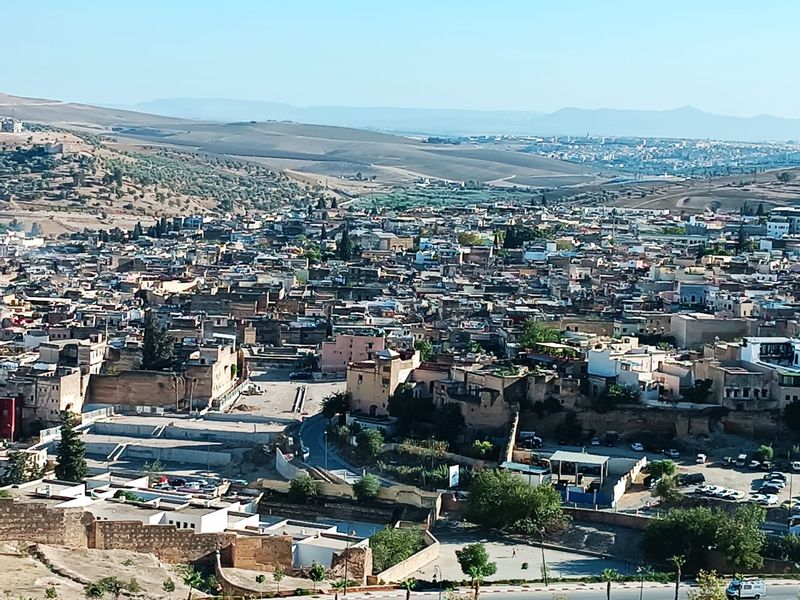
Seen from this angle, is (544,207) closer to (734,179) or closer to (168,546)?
(734,179)

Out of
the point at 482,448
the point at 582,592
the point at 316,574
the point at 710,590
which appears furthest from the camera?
the point at 482,448

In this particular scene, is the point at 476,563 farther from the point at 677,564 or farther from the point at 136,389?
the point at 136,389

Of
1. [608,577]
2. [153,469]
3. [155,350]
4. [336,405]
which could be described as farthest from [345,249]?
[608,577]

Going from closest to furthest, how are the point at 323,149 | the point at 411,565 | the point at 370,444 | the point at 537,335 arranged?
the point at 411,565 → the point at 370,444 → the point at 537,335 → the point at 323,149

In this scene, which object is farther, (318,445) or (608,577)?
(318,445)

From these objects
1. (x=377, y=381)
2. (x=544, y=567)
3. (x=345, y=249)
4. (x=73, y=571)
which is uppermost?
(x=377, y=381)

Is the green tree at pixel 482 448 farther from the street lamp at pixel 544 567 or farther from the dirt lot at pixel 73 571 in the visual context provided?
the dirt lot at pixel 73 571

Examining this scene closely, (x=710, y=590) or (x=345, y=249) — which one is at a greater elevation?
(x=710, y=590)

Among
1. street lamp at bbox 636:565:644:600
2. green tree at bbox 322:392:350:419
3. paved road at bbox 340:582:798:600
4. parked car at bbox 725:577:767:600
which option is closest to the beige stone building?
green tree at bbox 322:392:350:419
